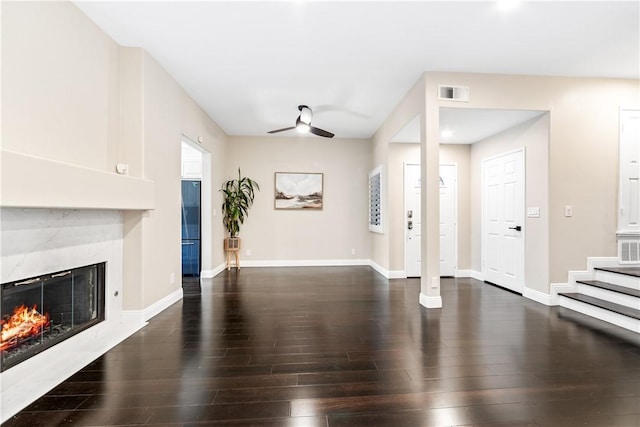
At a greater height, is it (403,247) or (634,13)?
(634,13)

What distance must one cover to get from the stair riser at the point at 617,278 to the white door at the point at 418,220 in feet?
6.76

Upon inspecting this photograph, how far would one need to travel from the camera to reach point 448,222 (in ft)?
17.8

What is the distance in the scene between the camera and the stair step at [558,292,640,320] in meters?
2.86

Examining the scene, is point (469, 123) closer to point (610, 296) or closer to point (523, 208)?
point (523, 208)

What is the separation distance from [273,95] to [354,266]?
3.89 m

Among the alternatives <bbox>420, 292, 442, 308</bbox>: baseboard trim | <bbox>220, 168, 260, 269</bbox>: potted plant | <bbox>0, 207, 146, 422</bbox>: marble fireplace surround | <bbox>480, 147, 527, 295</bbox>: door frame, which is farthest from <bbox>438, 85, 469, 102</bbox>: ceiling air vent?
<bbox>220, 168, 260, 269</bbox>: potted plant

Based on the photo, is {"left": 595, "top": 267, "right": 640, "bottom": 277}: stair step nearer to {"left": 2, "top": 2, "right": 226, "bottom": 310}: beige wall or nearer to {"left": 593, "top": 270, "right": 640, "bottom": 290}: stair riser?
{"left": 593, "top": 270, "right": 640, "bottom": 290}: stair riser

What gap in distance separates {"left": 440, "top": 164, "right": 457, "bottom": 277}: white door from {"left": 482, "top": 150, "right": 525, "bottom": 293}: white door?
0.51 metres

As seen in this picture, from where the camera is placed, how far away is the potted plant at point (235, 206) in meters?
5.97

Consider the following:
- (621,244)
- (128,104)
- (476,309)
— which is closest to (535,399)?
(476,309)

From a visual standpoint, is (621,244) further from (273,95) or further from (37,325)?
(37,325)

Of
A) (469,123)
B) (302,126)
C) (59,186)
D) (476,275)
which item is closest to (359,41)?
(302,126)

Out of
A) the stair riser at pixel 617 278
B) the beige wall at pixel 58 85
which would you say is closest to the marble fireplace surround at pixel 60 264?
the beige wall at pixel 58 85

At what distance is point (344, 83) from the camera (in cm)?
382
